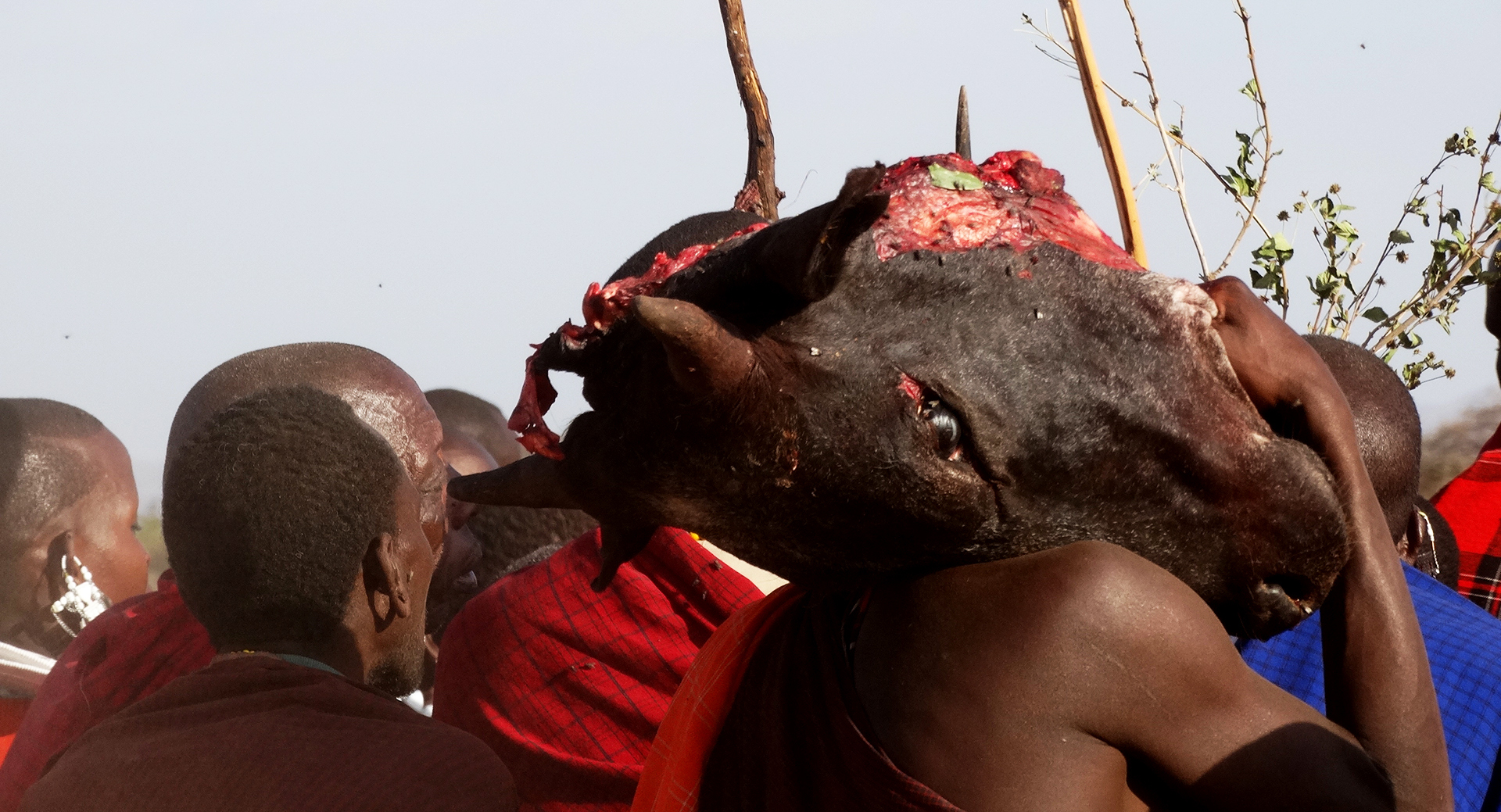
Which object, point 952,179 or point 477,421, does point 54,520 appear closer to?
point 477,421

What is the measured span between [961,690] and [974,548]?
168mm

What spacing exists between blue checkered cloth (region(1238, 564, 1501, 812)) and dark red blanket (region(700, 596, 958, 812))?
3.19ft

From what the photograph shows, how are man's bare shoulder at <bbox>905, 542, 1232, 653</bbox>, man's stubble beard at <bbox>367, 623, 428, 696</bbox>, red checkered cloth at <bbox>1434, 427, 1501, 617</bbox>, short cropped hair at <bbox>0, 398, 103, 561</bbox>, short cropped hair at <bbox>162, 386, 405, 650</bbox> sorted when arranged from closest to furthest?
man's bare shoulder at <bbox>905, 542, 1232, 653</bbox>, short cropped hair at <bbox>162, 386, 405, 650</bbox>, man's stubble beard at <bbox>367, 623, 428, 696</bbox>, red checkered cloth at <bbox>1434, 427, 1501, 617</bbox>, short cropped hair at <bbox>0, 398, 103, 561</bbox>

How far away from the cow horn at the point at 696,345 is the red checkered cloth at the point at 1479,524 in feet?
10.7

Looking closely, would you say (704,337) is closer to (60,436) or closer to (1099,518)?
(1099,518)

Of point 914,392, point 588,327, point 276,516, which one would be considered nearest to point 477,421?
point 276,516

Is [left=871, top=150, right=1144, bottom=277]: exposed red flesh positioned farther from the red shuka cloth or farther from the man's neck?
the man's neck

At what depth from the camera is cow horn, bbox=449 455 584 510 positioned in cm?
185

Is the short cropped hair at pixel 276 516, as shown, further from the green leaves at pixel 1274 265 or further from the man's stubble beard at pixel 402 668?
the green leaves at pixel 1274 265

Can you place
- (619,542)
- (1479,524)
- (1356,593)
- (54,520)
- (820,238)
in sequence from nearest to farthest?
(820,238) → (1356,593) → (619,542) → (1479,524) → (54,520)

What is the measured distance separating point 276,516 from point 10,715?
2.25 meters

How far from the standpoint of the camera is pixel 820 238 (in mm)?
1464

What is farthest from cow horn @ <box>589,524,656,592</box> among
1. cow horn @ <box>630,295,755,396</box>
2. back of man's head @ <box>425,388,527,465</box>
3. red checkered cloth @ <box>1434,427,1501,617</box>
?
back of man's head @ <box>425,388,527,465</box>

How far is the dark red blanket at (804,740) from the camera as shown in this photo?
5.47 feet
